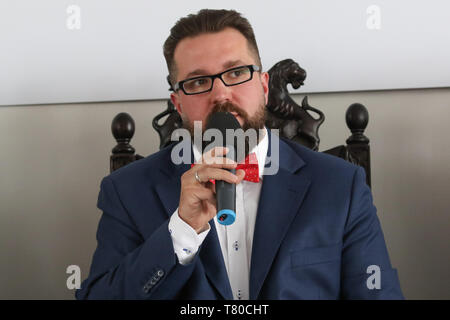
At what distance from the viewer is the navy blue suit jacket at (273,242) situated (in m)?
1.02

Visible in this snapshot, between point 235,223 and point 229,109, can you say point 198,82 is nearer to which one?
point 229,109

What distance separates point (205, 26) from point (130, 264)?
24.1 inches

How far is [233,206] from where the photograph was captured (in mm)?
772

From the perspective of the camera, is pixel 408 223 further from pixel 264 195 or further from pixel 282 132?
pixel 264 195

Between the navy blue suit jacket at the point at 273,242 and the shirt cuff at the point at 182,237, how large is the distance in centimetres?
2

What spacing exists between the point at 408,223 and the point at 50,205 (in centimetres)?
134

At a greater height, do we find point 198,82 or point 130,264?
point 198,82

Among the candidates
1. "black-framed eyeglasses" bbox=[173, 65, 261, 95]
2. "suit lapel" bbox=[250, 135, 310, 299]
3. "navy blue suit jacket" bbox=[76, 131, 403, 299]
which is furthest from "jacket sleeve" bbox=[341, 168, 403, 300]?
"black-framed eyeglasses" bbox=[173, 65, 261, 95]

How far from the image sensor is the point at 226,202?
78 cm

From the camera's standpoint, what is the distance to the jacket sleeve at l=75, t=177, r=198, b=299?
994 millimetres

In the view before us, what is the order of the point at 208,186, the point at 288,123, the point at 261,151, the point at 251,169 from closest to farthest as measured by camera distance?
1. the point at 208,186
2. the point at 251,169
3. the point at 261,151
4. the point at 288,123

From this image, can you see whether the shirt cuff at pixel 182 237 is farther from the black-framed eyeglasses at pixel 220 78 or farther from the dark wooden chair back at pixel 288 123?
the dark wooden chair back at pixel 288 123

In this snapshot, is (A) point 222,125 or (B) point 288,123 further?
(B) point 288,123

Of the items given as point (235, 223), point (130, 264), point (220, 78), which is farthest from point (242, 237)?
point (220, 78)
